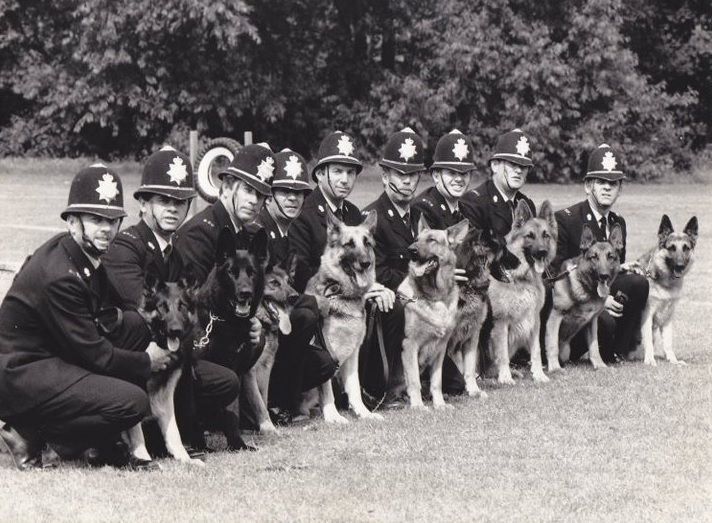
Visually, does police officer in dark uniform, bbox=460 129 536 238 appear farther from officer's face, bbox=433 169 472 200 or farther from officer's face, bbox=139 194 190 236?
officer's face, bbox=139 194 190 236

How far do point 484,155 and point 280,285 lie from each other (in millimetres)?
23033

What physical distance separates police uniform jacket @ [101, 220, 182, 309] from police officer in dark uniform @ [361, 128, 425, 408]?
198 cm

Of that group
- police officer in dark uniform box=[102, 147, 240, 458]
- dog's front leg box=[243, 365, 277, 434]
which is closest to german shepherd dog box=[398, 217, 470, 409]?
dog's front leg box=[243, 365, 277, 434]

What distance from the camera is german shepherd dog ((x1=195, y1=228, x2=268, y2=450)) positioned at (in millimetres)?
5645

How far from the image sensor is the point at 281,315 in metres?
6.38

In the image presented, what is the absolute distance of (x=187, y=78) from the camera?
95.8ft

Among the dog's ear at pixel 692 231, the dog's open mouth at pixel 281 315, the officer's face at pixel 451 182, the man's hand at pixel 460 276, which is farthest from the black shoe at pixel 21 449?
the dog's ear at pixel 692 231

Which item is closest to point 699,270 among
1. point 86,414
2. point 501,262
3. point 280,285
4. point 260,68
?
point 501,262

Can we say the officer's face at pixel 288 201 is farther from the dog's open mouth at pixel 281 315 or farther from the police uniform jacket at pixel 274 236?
the dog's open mouth at pixel 281 315

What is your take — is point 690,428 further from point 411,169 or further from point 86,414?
point 86,414

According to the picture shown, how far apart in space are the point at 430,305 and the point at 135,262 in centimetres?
232

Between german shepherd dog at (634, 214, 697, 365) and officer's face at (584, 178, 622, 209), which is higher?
officer's face at (584, 178, 622, 209)

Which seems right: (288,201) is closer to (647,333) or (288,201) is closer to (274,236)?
(274,236)

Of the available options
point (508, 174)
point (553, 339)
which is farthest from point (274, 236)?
point (553, 339)
